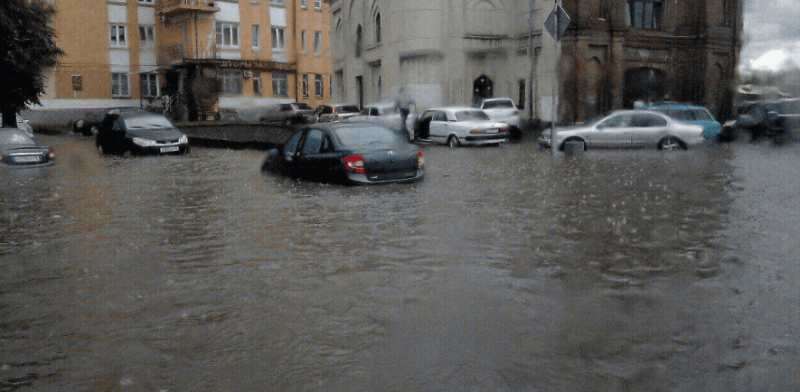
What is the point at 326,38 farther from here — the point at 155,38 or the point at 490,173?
the point at 490,173

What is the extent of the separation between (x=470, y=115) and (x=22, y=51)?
51.6 ft

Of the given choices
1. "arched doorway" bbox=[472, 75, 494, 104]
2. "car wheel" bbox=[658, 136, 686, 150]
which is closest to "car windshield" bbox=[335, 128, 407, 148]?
"car wheel" bbox=[658, 136, 686, 150]

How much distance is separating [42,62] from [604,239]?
2465 centimetres

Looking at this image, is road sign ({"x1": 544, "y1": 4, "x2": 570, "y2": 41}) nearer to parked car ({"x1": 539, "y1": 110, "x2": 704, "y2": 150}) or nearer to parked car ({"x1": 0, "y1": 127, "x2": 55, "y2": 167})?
parked car ({"x1": 539, "y1": 110, "x2": 704, "y2": 150})

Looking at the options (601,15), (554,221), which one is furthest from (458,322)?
(601,15)

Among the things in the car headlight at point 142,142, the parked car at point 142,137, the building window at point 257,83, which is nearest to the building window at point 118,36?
the building window at point 257,83

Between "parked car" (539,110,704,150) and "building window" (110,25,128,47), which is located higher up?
"building window" (110,25,128,47)

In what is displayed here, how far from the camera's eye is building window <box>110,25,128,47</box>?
171ft

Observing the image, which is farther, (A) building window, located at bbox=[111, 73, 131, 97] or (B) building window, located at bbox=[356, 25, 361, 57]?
(A) building window, located at bbox=[111, 73, 131, 97]

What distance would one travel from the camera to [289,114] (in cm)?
4694

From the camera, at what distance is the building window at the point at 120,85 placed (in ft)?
172

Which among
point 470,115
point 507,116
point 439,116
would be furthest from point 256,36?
point 470,115

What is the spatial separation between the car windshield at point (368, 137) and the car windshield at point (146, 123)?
13226 millimetres

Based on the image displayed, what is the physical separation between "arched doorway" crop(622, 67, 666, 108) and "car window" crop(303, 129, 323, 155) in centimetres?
2576
